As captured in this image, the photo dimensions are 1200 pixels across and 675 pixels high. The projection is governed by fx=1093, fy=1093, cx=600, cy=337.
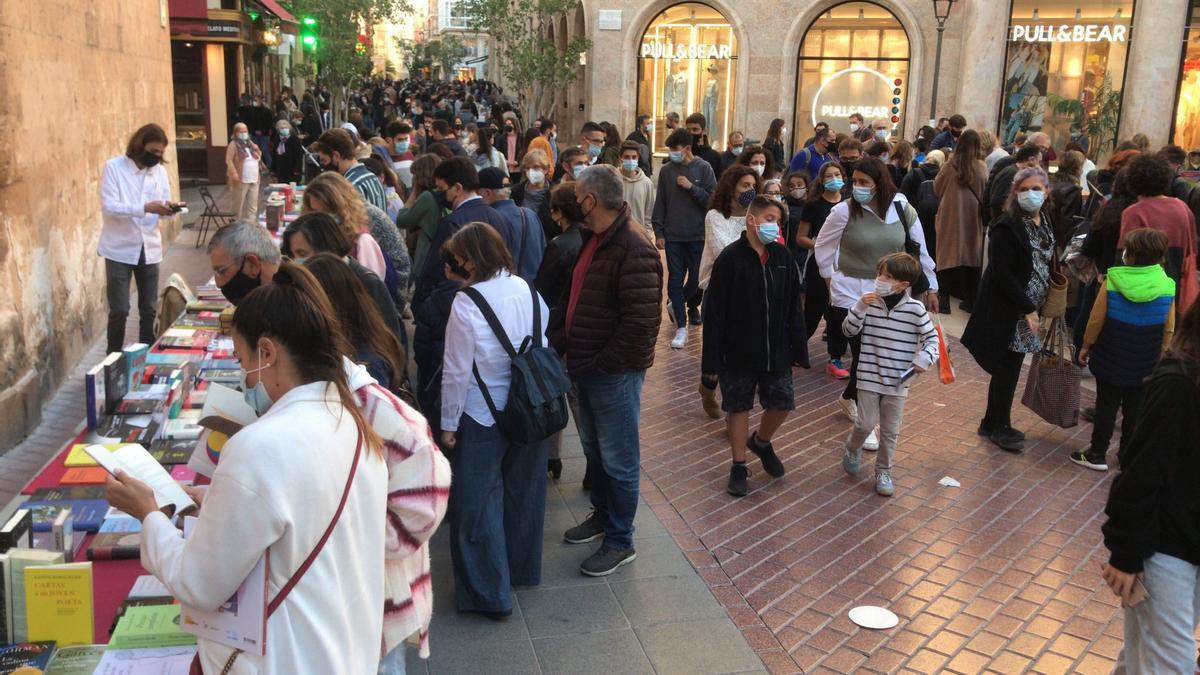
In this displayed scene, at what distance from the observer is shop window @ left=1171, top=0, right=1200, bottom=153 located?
2211 cm

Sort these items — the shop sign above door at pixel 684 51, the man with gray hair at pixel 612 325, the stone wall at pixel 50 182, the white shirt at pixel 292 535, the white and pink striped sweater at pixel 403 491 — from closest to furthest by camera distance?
1. the white shirt at pixel 292 535
2. the white and pink striped sweater at pixel 403 491
3. the man with gray hair at pixel 612 325
4. the stone wall at pixel 50 182
5. the shop sign above door at pixel 684 51

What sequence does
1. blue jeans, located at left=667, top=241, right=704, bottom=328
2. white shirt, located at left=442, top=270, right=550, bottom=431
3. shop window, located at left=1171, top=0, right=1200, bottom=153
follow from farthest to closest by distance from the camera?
shop window, located at left=1171, top=0, right=1200, bottom=153 → blue jeans, located at left=667, top=241, right=704, bottom=328 → white shirt, located at left=442, top=270, right=550, bottom=431

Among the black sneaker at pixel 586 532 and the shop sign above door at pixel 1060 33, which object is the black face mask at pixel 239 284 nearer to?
the black sneaker at pixel 586 532

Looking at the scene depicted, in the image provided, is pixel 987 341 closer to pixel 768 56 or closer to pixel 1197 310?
pixel 1197 310

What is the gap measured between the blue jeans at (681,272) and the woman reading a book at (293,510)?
313 inches

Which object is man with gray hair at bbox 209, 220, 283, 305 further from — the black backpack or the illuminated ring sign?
the illuminated ring sign

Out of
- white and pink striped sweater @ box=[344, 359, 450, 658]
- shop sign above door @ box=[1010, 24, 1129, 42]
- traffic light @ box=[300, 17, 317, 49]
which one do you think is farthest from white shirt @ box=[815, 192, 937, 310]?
traffic light @ box=[300, 17, 317, 49]

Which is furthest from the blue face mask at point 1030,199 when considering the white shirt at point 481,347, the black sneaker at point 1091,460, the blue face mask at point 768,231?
the white shirt at point 481,347

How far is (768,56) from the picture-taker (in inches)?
1000

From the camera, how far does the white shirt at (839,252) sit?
830 centimetres

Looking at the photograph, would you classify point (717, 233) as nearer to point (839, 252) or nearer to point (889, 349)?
point (839, 252)

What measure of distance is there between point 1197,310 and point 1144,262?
382cm

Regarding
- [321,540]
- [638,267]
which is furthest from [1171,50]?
[321,540]

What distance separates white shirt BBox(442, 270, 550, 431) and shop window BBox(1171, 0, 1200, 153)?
21543 millimetres
